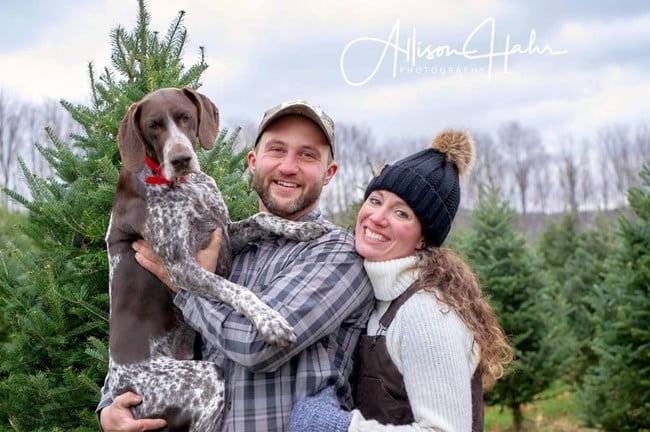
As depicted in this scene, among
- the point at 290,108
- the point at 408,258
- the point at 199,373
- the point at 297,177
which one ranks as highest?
the point at 290,108

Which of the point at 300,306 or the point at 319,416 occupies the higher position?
the point at 300,306

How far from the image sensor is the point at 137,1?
4461 millimetres

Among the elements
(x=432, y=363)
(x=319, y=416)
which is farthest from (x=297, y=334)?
(x=432, y=363)

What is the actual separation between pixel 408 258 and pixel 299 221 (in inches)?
30.6

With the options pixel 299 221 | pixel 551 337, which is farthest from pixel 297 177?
pixel 551 337

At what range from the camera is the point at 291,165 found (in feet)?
11.8

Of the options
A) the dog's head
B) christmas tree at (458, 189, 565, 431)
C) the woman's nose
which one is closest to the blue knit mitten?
the woman's nose

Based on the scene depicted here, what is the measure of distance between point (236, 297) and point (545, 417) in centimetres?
1038

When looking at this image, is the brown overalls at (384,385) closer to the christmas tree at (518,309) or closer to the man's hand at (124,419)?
the man's hand at (124,419)

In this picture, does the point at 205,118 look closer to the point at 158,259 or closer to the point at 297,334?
the point at 158,259

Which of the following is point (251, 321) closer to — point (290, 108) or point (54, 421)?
point (290, 108)

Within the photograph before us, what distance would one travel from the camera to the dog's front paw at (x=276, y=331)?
289 centimetres

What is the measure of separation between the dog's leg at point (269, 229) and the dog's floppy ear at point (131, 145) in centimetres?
A: 61

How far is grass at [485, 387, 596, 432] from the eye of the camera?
1154 centimetres
